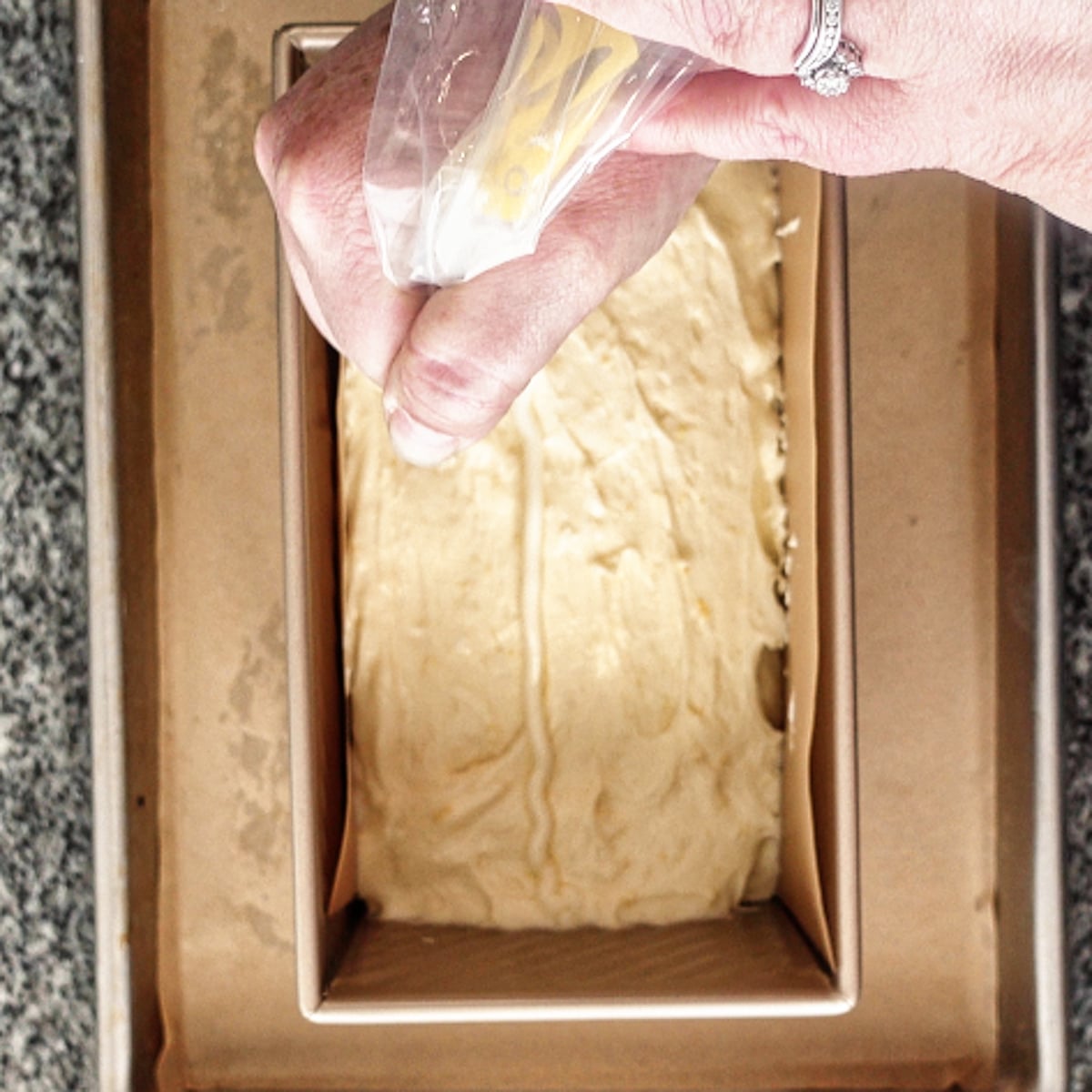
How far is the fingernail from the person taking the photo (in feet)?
1.50

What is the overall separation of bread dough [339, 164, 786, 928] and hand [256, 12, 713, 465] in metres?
0.15

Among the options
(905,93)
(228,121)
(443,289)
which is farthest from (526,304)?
(228,121)

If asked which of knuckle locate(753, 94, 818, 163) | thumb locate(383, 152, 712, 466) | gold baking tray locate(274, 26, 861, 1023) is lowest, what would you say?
gold baking tray locate(274, 26, 861, 1023)

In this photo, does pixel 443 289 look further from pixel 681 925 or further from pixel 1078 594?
pixel 1078 594

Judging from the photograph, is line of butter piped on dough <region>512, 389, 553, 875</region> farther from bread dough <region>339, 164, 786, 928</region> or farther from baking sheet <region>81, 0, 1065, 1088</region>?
baking sheet <region>81, 0, 1065, 1088</region>

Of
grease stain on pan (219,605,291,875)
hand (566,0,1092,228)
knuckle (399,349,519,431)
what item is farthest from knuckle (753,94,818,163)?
grease stain on pan (219,605,291,875)

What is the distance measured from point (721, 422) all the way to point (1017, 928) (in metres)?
0.33

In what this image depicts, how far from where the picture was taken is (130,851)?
0.60m

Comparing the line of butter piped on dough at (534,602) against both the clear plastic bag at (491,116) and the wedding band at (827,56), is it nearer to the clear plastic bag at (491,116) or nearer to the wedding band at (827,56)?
the clear plastic bag at (491,116)

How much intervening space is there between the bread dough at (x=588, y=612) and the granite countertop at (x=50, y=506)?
24 centimetres

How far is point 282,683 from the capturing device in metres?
0.62

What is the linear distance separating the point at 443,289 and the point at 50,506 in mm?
430

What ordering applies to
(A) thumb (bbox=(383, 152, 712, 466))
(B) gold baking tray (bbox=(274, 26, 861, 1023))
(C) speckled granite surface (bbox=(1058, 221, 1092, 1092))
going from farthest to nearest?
1. (C) speckled granite surface (bbox=(1058, 221, 1092, 1092))
2. (B) gold baking tray (bbox=(274, 26, 861, 1023))
3. (A) thumb (bbox=(383, 152, 712, 466))

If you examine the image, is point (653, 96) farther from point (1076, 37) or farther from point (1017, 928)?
point (1017, 928)
